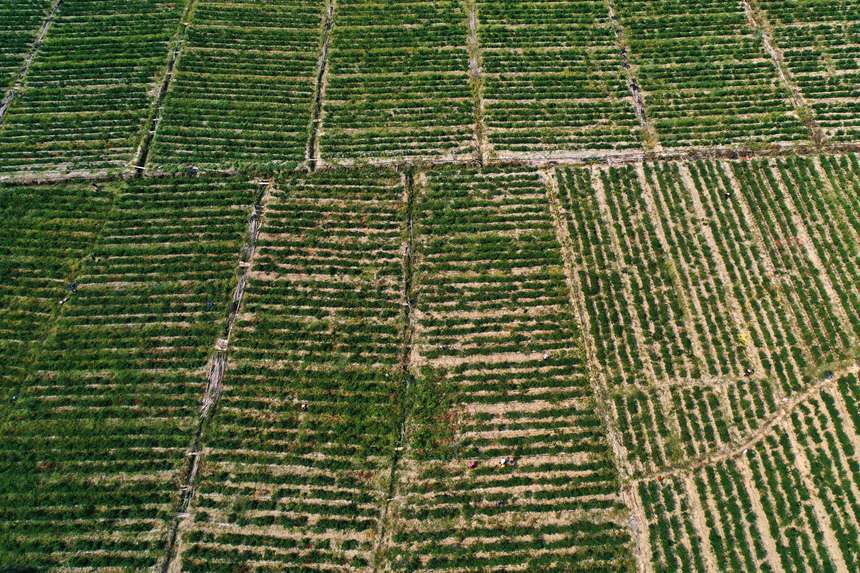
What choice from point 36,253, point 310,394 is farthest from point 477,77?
point 36,253

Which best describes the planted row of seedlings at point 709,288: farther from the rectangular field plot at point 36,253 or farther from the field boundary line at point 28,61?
the field boundary line at point 28,61

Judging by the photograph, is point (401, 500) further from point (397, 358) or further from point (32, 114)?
point (32, 114)

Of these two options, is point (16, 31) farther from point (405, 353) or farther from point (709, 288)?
point (709, 288)

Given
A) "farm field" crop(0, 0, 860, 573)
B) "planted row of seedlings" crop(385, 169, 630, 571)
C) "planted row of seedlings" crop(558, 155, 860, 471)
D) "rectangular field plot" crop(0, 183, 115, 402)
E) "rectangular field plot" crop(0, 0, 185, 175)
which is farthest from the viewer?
"rectangular field plot" crop(0, 0, 185, 175)

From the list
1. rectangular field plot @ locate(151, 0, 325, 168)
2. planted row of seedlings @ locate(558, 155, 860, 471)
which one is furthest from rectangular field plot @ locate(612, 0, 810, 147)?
rectangular field plot @ locate(151, 0, 325, 168)

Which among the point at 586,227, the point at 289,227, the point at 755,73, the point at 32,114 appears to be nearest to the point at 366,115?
the point at 289,227

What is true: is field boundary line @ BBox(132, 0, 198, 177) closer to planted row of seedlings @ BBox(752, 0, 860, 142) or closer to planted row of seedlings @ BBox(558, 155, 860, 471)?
Answer: planted row of seedlings @ BBox(558, 155, 860, 471)

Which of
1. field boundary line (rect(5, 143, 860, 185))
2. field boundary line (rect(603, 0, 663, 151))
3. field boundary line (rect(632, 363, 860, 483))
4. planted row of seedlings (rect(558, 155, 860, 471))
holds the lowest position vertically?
field boundary line (rect(632, 363, 860, 483))
